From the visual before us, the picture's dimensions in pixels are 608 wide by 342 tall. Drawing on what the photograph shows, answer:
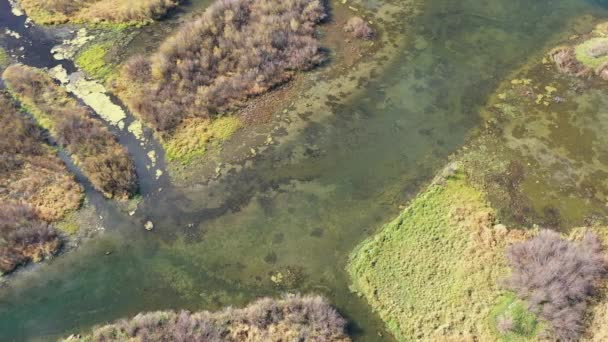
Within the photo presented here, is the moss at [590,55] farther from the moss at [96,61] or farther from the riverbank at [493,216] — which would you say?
the moss at [96,61]

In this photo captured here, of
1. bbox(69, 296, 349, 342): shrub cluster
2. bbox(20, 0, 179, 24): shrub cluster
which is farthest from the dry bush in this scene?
bbox(69, 296, 349, 342): shrub cluster

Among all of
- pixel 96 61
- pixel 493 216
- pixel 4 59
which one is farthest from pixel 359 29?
pixel 4 59

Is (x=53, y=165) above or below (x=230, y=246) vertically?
above

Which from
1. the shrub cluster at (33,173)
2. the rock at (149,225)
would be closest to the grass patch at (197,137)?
the rock at (149,225)

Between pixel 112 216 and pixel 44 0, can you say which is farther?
pixel 44 0

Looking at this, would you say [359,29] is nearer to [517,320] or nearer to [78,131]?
[78,131]

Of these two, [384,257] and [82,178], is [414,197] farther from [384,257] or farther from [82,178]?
[82,178]

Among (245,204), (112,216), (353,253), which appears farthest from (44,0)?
(353,253)
